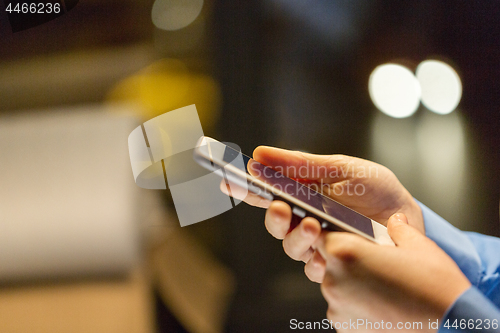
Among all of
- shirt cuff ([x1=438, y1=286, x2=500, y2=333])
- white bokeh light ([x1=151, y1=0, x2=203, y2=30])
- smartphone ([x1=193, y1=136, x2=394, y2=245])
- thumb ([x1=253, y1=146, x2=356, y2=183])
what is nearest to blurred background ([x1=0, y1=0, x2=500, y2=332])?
white bokeh light ([x1=151, y1=0, x2=203, y2=30])

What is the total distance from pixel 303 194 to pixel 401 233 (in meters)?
0.13

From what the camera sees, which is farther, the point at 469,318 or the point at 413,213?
the point at 413,213

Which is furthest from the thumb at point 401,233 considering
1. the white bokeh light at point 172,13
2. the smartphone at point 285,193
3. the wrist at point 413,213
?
the white bokeh light at point 172,13

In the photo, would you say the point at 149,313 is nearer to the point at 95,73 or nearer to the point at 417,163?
the point at 95,73

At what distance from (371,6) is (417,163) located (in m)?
0.42

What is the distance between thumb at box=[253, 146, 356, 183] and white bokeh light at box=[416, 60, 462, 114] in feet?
1.34

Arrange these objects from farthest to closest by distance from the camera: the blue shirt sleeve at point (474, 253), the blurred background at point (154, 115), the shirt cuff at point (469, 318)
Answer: the blurred background at point (154, 115), the blue shirt sleeve at point (474, 253), the shirt cuff at point (469, 318)

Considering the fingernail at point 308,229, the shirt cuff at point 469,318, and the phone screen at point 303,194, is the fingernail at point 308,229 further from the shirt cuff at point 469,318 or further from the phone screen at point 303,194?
the shirt cuff at point 469,318

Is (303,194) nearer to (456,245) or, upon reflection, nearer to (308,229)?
(308,229)

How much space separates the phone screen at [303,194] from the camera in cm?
32

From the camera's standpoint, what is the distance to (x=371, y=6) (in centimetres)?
68

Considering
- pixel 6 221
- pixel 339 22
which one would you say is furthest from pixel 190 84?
pixel 6 221

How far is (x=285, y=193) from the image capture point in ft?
1.02

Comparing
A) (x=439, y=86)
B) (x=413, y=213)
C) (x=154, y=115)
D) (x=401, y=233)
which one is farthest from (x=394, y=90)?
(x=154, y=115)
